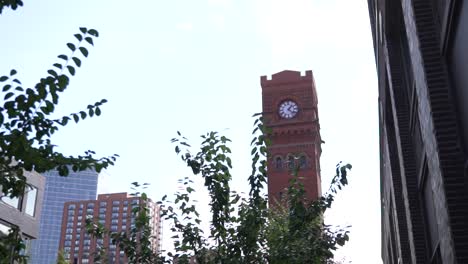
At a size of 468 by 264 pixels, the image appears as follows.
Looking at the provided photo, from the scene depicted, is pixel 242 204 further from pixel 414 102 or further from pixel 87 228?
pixel 414 102

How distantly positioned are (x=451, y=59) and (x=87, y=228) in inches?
319

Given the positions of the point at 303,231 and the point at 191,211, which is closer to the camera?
the point at 303,231

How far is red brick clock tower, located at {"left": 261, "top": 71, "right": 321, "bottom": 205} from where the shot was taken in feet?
187

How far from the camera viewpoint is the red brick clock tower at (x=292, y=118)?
57094 millimetres

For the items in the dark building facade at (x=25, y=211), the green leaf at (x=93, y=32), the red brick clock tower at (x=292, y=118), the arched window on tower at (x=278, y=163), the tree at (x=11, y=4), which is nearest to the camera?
the tree at (x=11, y=4)

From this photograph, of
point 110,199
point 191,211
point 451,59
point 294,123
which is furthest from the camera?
point 110,199

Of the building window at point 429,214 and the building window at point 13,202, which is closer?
the building window at point 429,214

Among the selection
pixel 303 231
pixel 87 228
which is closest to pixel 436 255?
pixel 303 231

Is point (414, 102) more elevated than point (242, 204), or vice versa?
point (414, 102)

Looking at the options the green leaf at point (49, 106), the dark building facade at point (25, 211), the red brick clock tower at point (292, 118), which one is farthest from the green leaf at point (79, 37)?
the red brick clock tower at point (292, 118)

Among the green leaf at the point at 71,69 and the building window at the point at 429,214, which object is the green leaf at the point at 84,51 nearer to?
the green leaf at the point at 71,69

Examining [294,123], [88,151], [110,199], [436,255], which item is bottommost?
[436,255]

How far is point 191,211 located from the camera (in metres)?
11.2

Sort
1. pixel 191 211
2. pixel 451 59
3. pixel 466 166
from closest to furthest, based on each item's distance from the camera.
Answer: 1. pixel 466 166
2. pixel 451 59
3. pixel 191 211
